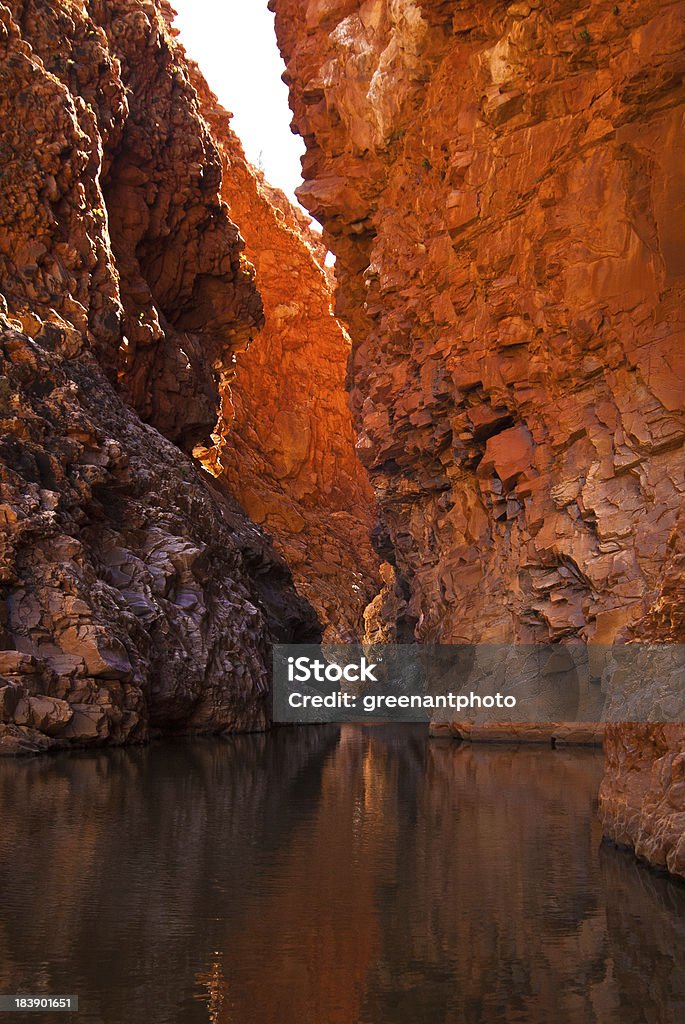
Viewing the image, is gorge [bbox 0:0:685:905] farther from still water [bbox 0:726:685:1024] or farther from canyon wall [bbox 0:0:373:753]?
still water [bbox 0:726:685:1024]

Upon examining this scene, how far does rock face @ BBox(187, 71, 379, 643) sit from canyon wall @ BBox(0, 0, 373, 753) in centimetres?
1720

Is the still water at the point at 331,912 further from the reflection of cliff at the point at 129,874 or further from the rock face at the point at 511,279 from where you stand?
the rock face at the point at 511,279

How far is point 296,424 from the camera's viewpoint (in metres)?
74.1

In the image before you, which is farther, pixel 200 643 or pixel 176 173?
pixel 176 173

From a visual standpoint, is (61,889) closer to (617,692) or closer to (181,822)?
(181,822)

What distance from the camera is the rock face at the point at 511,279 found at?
22.1 meters

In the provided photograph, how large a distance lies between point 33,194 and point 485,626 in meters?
20.0

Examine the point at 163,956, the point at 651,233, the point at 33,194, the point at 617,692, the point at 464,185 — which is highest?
the point at 33,194

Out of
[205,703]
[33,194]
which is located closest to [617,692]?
[205,703]

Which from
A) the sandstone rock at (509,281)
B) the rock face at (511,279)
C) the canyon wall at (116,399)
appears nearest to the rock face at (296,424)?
the canyon wall at (116,399)

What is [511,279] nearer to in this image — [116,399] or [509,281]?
[509,281]

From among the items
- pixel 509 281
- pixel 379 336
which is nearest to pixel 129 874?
pixel 509 281

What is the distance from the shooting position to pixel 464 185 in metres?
27.2

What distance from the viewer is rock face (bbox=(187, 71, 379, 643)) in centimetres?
6744
